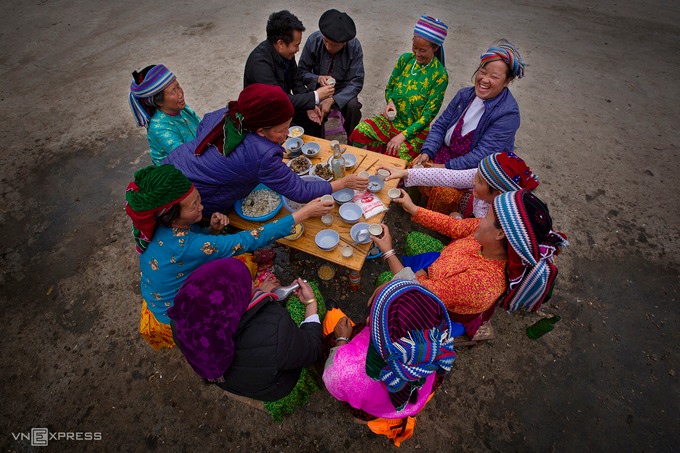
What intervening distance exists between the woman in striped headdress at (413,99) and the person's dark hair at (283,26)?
5.15 ft

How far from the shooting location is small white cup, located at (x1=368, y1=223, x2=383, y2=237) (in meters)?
3.16

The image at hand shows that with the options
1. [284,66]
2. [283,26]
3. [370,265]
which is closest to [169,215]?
[370,265]

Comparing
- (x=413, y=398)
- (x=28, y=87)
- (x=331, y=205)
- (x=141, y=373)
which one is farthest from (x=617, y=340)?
(x=28, y=87)

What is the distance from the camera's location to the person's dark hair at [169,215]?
2.51 meters

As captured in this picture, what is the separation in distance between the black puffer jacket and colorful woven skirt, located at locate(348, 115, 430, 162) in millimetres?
3314

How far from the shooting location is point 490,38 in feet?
28.3

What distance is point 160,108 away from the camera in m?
3.83

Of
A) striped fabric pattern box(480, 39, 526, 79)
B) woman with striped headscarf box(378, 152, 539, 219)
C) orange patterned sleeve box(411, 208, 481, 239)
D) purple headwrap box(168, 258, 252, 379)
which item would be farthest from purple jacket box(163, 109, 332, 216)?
striped fabric pattern box(480, 39, 526, 79)

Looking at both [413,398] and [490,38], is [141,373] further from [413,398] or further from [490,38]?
[490,38]

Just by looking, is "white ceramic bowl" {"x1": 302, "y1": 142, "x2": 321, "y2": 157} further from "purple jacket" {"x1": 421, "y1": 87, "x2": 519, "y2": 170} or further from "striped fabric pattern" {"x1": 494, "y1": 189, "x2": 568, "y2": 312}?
"striped fabric pattern" {"x1": 494, "y1": 189, "x2": 568, "y2": 312}

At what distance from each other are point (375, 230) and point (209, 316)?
1752 mm

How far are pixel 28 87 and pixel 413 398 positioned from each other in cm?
1020

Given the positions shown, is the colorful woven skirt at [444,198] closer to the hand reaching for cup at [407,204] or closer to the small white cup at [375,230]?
the hand reaching for cup at [407,204]

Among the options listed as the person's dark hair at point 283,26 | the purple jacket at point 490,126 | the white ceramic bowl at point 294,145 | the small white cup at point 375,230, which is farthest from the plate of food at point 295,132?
the purple jacket at point 490,126
